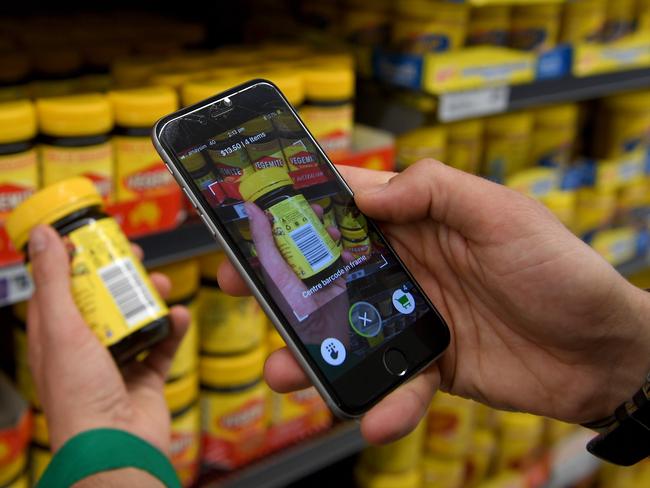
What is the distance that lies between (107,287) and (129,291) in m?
0.03

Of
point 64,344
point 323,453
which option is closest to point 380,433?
point 64,344

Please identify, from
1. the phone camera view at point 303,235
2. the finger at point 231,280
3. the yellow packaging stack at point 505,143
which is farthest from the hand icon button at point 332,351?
the yellow packaging stack at point 505,143

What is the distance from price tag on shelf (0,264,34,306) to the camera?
986mm

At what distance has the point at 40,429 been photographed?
1146mm

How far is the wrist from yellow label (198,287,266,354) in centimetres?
60

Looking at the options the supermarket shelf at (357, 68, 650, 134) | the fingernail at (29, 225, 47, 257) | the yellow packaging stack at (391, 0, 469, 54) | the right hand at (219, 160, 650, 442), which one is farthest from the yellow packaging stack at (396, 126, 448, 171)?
the fingernail at (29, 225, 47, 257)

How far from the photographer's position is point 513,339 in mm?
878

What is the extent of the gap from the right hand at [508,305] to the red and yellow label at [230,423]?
511mm

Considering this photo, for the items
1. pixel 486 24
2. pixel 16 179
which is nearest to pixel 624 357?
pixel 16 179

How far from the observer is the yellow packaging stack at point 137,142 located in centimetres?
107

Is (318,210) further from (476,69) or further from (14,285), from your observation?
(476,69)

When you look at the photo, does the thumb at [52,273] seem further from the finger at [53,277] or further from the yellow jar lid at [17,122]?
the yellow jar lid at [17,122]

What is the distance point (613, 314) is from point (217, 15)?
1309 mm

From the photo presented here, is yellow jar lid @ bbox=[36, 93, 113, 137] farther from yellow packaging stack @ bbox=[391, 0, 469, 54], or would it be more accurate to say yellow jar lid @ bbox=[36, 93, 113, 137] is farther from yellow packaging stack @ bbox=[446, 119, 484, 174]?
yellow packaging stack @ bbox=[446, 119, 484, 174]
